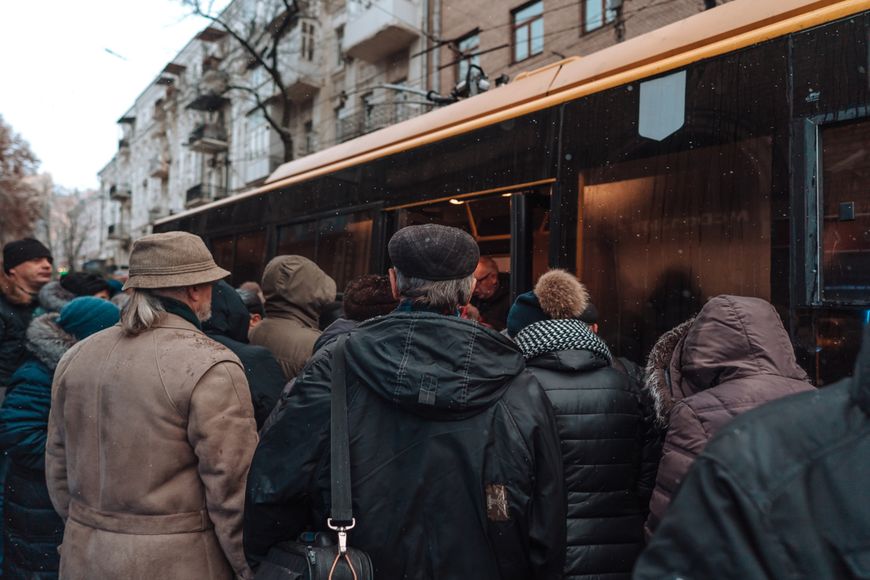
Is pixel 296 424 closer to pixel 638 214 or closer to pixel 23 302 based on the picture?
pixel 638 214

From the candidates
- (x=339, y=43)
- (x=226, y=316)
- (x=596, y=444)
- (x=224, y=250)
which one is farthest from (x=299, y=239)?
(x=339, y=43)

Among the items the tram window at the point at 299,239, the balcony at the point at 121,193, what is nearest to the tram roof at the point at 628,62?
the tram window at the point at 299,239

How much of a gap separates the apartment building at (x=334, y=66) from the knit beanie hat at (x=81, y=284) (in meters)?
4.09

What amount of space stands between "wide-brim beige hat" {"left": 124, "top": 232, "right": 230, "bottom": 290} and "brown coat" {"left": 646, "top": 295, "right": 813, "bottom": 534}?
171cm

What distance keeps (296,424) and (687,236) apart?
234 cm

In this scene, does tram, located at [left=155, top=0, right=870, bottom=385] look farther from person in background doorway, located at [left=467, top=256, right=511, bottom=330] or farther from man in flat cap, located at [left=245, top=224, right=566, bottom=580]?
man in flat cap, located at [left=245, top=224, right=566, bottom=580]

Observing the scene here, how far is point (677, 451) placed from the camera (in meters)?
2.01

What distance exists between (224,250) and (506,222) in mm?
4710

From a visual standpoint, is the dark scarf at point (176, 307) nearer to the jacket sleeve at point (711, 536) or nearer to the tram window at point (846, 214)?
the jacket sleeve at point (711, 536)

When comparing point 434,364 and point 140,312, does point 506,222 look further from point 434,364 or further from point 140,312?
point 434,364

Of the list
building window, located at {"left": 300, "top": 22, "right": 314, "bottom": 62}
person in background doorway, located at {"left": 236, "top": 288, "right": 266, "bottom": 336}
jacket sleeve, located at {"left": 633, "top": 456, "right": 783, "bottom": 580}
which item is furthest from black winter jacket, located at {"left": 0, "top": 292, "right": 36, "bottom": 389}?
building window, located at {"left": 300, "top": 22, "right": 314, "bottom": 62}

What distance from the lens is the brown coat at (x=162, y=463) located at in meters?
2.03

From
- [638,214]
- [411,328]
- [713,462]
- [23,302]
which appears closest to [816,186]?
[638,214]

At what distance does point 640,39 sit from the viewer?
3.72m
